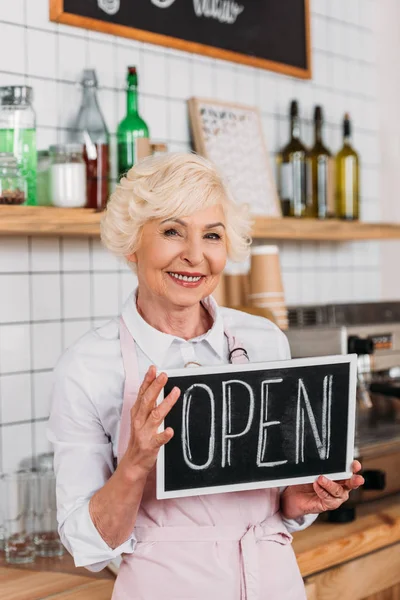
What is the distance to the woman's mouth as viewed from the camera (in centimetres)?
123

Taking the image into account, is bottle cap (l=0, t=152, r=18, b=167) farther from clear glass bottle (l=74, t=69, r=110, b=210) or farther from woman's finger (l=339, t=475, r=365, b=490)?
woman's finger (l=339, t=475, r=365, b=490)

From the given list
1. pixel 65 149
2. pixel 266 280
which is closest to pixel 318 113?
pixel 266 280

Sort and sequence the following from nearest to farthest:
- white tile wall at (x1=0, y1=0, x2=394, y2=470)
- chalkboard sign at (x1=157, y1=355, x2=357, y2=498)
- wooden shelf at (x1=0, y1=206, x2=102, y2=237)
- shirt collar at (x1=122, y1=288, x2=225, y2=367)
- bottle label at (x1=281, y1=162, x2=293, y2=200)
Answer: chalkboard sign at (x1=157, y1=355, x2=357, y2=498)
shirt collar at (x1=122, y1=288, x2=225, y2=367)
wooden shelf at (x1=0, y1=206, x2=102, y2=237)
white tile wall at (x1=0, y1=0, x2=394, y2=470)
bottle label at (x1=281, y1=162, x2=293, y2=200)

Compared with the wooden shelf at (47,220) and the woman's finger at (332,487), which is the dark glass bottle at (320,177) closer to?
the wooden shelf at (47,220)

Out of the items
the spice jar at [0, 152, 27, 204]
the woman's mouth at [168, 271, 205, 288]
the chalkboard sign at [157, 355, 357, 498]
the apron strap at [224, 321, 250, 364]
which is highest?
the spice jar at [0, 152, 27, 204]

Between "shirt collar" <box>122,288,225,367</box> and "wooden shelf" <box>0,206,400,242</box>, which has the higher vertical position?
"wooden shelf" <box>0,206,400,242</box>

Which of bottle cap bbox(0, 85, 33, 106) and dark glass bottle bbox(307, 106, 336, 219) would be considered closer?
bottle cap bbox(0, 85, 33, 106)

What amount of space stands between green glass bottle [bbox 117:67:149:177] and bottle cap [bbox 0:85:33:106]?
11.8 inches

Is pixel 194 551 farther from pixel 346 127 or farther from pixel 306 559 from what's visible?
pixel 346 127

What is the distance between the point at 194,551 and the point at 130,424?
236 millimetres

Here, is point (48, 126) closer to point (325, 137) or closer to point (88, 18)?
point (88, 18)

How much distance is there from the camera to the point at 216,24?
2332 mm

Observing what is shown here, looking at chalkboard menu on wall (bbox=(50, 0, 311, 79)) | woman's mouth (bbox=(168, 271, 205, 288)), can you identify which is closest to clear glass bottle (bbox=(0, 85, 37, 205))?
chalkboard menu on wall (bbox=(50, 0, 311, 79))

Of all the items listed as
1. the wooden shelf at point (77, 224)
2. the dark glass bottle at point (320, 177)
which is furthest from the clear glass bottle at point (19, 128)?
the dark glass bottle at point (320, 177)
